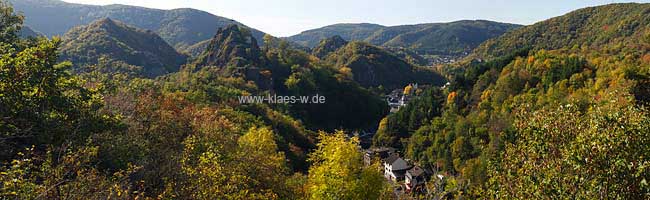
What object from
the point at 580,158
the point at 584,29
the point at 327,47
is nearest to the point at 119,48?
the point at 327,47

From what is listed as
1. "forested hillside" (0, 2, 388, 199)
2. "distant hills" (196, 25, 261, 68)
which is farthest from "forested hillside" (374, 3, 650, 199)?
"distant hills" (196, 25, 261, 68)

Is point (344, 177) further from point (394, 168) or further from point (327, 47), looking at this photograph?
point (327, 47)

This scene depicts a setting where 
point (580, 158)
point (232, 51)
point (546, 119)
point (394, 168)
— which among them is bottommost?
point (394, 168)

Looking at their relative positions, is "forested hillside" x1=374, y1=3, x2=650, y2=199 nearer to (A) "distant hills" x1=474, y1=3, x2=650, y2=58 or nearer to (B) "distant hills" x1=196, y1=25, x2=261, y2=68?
(A) "distant hills" x1=474, y1=3, x2=650, y2=58

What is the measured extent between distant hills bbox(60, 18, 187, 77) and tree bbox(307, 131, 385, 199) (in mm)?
83883

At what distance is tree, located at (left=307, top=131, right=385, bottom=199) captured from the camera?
612 inches

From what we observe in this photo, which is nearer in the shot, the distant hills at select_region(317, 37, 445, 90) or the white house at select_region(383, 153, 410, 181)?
the white house at select_region(383, 153, 410, 181)

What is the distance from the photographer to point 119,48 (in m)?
106

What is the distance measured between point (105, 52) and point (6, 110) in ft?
324

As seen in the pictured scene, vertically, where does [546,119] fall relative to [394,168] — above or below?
above

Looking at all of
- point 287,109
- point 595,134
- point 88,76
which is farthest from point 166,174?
point 287,109

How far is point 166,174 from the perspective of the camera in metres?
14.9

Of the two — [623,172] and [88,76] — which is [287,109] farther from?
[623,172]

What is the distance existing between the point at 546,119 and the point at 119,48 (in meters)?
114
